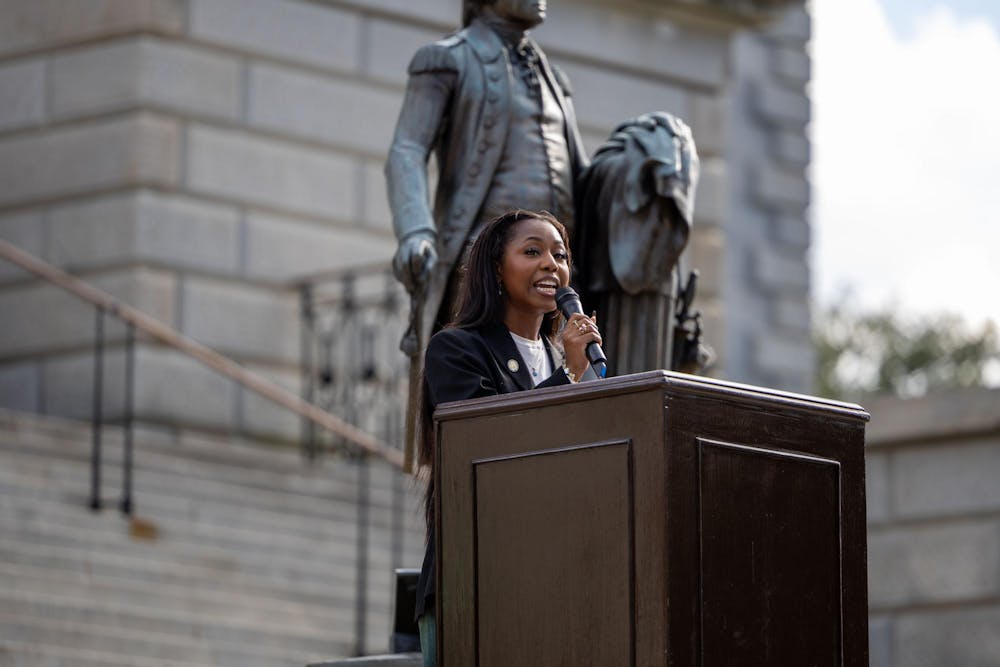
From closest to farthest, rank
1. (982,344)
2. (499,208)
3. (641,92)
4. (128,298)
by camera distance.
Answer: (499,208) → (128,298) → (641,92) → (982,344)

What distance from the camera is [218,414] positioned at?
55.1ft

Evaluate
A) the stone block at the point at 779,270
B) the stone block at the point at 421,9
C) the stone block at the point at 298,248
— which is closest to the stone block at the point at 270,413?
the stone block at the point at 298,248

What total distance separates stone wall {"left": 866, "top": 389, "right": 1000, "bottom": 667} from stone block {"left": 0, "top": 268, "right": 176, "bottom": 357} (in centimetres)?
501

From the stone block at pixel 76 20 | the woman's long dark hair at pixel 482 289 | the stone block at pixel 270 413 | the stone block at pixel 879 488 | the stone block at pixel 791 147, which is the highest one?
the stone block at pixel 791 147

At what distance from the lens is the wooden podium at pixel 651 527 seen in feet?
18.8

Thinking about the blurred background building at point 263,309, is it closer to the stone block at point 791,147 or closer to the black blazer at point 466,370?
the stone block at point 791,147

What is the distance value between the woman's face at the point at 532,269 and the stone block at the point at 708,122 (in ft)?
43.4

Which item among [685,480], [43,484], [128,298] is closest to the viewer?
[685,480]

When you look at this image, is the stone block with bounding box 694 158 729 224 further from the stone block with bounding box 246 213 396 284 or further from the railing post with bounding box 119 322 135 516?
the railing post with bounding box 119 322 135 516

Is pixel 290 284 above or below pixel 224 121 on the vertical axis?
below

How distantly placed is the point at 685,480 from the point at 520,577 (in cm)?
53

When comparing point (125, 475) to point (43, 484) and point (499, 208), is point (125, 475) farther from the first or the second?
point (499, 208)

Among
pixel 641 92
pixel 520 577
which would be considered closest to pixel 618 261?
pixel 520 577

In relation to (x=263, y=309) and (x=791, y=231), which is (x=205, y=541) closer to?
(x=263, y=309)
